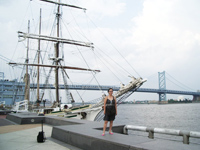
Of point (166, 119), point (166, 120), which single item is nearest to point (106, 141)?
point (166, 120)

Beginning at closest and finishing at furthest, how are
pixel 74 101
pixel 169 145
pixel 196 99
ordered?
pixel 169 145 → pixel 74 101 → pixel 196 99

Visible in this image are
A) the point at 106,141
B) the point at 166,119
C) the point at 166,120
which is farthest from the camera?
the point at 166,119

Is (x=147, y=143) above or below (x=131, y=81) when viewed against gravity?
below

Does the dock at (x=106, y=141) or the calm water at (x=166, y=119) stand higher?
the dock at (x=106, y=141)

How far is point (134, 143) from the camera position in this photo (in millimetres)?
4500

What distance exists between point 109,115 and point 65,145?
5.43ft

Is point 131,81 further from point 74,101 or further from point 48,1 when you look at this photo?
point 48,1

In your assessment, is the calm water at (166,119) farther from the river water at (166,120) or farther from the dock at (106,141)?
Result: the dock at (106,141)

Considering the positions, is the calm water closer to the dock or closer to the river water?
the river water

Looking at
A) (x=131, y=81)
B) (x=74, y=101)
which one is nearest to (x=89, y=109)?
(x=131, y=81)

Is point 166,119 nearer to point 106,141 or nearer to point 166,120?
point 166,120

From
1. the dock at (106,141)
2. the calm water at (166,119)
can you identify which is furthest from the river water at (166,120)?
the dock at (106,141)

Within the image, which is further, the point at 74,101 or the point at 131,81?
the point at 74,101

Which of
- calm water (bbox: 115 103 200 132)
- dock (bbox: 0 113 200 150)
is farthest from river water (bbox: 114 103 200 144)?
dock (bbox: 0 113 200 150)
